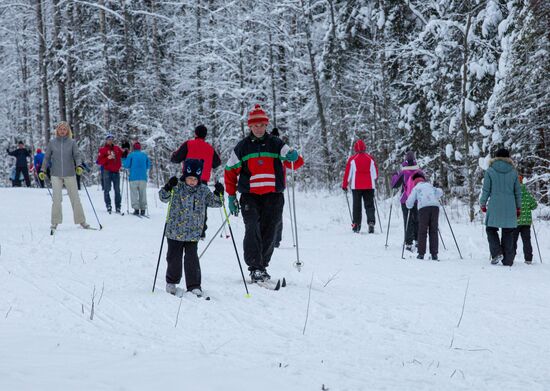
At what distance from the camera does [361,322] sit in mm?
4914

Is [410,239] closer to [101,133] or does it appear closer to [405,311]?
[405,311]

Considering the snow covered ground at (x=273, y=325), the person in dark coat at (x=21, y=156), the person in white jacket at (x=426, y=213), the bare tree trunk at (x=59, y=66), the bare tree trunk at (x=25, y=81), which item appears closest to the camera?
the snow covered ground at (x=273, y=325)

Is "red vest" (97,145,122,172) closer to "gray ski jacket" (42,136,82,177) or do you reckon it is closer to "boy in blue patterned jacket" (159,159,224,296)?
"gray ski jacket" (42,136,82,177)

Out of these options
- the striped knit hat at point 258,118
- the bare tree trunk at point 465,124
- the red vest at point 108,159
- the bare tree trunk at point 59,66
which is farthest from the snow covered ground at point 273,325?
the bare tree trunk at point 59,66

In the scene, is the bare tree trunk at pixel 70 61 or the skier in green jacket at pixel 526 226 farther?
the bare tree trunk at pixel 70 61

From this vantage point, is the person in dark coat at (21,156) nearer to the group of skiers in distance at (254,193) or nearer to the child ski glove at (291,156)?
the group of skiers in distance at (254,193)

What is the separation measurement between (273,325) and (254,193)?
85.3 inches

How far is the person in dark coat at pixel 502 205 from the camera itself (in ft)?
29.3

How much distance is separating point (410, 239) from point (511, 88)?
15.0 ft

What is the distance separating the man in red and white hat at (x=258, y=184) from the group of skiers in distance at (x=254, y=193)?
1 cm

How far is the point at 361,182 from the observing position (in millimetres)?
12727

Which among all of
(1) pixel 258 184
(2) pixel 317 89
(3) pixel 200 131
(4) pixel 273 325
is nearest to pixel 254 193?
(1) pixel 258 184

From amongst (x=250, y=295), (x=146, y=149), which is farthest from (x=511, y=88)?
(x=146, y=149)

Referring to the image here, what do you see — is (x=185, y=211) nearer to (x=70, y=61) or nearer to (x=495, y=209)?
(x=495, y=209)
